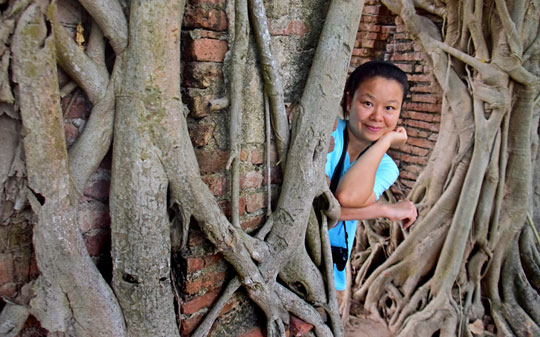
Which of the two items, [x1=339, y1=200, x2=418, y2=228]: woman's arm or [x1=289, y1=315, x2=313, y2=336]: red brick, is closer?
[x1=289, y1=315, x2=313, y2=336]: red brick

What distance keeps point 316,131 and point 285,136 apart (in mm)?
125

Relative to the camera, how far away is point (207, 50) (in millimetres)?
1543

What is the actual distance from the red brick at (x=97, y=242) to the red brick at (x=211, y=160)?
1.26 ft

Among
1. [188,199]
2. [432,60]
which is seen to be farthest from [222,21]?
[432,60]

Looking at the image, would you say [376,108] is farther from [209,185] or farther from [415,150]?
[415,150]

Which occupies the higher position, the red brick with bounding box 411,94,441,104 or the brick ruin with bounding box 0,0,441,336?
the red brick with bounding box 411,94,441,104

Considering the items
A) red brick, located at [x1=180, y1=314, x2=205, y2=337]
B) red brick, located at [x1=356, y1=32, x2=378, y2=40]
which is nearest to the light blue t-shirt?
red brick, located at [x1=180, y1=314, x2=205, y2=337]

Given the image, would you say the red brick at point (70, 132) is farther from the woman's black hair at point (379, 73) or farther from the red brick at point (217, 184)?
the woman's black hair at point (379, 73)

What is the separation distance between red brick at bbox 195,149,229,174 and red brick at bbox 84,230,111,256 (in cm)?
39

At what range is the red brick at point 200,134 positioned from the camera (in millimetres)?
1570

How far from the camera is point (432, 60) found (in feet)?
12.1

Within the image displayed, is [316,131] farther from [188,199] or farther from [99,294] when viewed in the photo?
[99,294]

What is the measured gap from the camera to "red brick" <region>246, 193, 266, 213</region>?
176 cm

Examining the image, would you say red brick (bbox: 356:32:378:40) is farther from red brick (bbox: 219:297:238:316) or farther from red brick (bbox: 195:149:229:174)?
red brick (bbox: 219:297:238:316)
